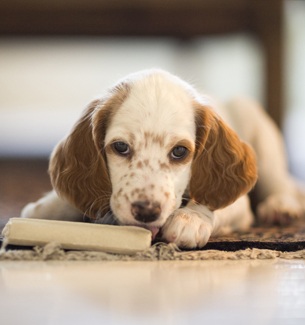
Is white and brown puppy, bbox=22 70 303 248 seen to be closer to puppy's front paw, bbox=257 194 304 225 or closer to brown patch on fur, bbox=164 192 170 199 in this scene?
brown patch on fur, bbox=164 192 170 199

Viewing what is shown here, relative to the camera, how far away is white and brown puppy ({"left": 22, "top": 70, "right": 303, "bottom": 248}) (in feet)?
6.12

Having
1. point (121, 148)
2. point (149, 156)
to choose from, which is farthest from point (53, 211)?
point (149, 156)

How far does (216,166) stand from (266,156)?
1.55 m

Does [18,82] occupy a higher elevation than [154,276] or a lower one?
higher

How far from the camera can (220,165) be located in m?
2.18

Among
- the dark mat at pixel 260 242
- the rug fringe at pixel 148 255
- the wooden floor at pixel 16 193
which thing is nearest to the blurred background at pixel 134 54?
the wooden floor at pixel 16 193

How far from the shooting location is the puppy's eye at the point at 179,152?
2.01 meters

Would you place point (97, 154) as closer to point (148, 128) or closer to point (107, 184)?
point (107, 184)

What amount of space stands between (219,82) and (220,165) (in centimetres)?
760

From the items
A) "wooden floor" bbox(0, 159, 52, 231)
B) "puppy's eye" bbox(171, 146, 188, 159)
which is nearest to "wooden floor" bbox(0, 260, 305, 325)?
"puppy's eye" bbox(171, 146, 188, 159)

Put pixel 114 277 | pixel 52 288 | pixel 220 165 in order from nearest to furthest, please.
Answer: pixel 52 288 < pixel 114 277 < pixel 220 165

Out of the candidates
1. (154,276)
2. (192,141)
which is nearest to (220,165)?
(192,141)

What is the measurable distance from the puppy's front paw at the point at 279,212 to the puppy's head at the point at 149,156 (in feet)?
2.76

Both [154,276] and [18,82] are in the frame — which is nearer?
[154,276]
